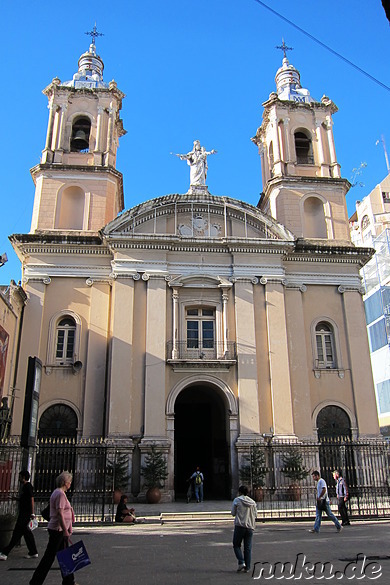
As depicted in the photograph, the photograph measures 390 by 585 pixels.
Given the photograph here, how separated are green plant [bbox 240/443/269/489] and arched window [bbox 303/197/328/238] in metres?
11.6

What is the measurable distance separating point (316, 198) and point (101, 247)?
11696 millimetres

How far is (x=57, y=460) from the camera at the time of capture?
21.1 metres

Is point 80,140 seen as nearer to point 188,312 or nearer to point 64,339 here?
point 64,339

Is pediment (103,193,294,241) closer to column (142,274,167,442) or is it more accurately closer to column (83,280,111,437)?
column (142,274,167,442)

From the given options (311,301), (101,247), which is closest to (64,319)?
(101,247)

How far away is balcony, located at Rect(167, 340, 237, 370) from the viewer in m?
22.4

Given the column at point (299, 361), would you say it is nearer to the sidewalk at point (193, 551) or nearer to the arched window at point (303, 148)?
the sidewalk at point (193, 551)

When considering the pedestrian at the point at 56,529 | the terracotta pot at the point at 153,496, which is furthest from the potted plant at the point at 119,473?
the pedestrian at the point at 56,529

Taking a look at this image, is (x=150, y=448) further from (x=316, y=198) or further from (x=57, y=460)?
(x=316, y=198)

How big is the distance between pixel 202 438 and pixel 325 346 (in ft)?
24.8

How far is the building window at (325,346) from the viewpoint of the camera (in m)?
24.4

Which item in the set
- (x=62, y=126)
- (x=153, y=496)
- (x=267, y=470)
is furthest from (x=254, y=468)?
(x=62, y=126)

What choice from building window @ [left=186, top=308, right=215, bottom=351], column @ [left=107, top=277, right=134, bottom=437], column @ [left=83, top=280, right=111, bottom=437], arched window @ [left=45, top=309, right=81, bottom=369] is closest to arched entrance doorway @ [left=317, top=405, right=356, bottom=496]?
building window @ [left=186, top=308, right=215, bottom=351]

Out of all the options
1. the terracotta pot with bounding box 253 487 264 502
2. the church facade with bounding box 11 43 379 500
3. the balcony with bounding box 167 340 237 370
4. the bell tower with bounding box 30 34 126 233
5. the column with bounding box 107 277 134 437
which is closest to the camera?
the terracotta pot with bounding box 253 487 264 502
